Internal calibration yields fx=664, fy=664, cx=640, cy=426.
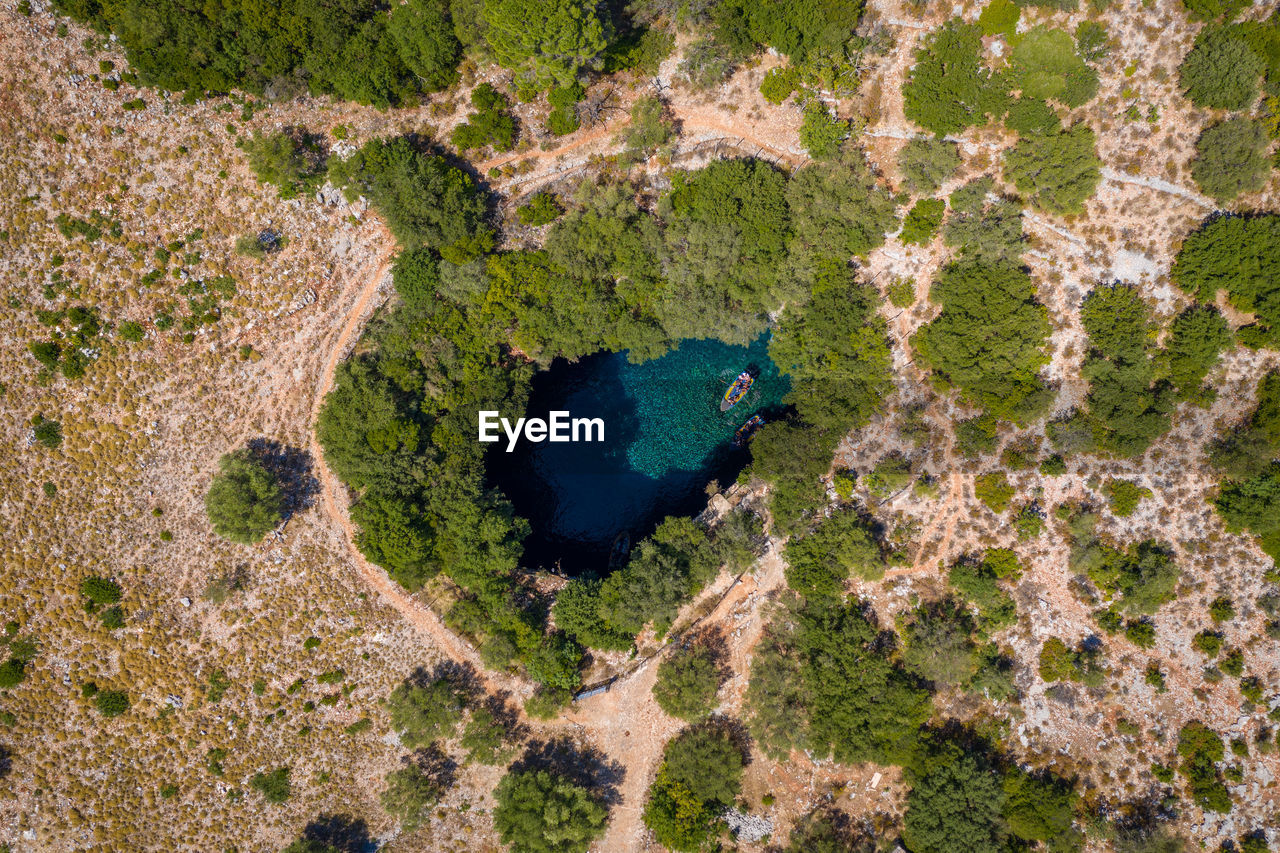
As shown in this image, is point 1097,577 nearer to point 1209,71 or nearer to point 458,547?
point 1209,71

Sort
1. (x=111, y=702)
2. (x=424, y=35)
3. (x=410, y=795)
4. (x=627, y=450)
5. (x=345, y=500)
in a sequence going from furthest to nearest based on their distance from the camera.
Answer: (x=627, y=450) → (x=345, y=500) → (x=410, y=795) → (x=111, y=702) → (x=424, y=35)

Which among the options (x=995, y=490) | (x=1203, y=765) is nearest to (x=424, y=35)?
(x=995, y=490)

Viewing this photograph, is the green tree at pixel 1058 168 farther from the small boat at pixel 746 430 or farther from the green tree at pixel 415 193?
the green tree at pixel 415 193

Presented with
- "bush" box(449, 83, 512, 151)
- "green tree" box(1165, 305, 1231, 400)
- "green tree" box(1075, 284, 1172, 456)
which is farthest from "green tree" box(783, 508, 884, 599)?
"bush" box(449, 83, 512, 151)

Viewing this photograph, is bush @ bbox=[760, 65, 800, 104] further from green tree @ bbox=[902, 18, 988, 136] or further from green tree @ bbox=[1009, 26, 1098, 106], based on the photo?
green tree @ bbox=[1009, 26, 1098, 106]

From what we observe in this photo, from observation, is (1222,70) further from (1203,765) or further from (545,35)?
(1203,765)

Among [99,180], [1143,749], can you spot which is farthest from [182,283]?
[1143,749]
